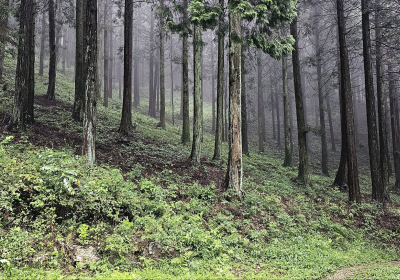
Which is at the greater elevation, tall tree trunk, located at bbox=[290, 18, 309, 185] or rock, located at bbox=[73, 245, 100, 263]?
tall tree trunk, located at bbox=[290, 18, 309, 185]

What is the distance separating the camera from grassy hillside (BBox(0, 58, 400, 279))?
4.38m

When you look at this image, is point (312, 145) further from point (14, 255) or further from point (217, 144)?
point (14, 255)

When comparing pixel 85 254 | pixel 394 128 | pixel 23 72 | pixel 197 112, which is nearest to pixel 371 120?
pixel 197 112

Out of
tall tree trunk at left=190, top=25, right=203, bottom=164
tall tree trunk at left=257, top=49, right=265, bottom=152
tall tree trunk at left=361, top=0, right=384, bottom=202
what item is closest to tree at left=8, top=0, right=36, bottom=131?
tall tree trunk at left=190, top=25, right=203, bottom=164

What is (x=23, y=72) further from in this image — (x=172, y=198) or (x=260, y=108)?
(x=260, y=108)

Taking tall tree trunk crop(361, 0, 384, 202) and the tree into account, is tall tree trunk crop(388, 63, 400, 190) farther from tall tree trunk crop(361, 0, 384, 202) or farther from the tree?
the tree

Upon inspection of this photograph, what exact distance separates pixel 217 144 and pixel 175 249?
882 cm

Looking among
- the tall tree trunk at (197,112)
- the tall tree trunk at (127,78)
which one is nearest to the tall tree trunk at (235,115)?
the tall tree trunk at (197,112)

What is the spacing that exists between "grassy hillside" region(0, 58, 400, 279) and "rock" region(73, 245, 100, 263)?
0.05m

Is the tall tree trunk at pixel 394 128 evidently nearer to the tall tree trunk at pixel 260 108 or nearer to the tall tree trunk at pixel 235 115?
the tall tree trunk at pixel 260 108

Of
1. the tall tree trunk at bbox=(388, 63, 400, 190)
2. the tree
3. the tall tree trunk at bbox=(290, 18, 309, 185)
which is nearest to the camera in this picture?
the tree

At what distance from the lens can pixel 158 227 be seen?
5512mm

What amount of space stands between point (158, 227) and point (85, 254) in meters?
1.51

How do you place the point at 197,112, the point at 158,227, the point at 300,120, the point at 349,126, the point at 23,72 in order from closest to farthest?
the point at 158,227 < the point at 23,72 < the point at 349,126 < the point at 197,112 < the point at 300,120
